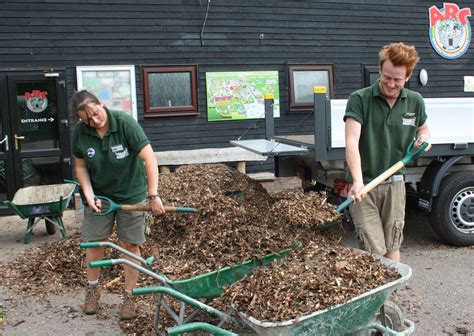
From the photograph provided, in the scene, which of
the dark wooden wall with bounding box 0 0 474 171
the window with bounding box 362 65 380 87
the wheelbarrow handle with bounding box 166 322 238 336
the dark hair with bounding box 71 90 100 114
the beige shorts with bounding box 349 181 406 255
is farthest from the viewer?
the window with bounding box 362 65 380 87

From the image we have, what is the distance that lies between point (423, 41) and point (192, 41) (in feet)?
17.5

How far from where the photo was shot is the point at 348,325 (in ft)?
9.23

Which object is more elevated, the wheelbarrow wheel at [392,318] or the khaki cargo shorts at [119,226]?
the khaki cargo shorts at [119,226]

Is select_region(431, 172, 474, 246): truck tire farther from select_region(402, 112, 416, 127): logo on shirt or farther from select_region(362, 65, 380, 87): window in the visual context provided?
select_region(362, 65, 380, 87): window

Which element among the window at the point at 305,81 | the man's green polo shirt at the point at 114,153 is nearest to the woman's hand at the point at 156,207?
the man's green polo shirt at the point at 114,153

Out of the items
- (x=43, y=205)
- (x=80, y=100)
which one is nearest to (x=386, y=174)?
(x=80, y=100)

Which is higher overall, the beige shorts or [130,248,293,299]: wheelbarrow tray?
the beige shorts

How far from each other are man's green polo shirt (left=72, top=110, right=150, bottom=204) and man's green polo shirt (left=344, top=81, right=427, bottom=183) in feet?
5.23

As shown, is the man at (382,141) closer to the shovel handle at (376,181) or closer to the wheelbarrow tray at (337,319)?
the shovel handle at (376,181)

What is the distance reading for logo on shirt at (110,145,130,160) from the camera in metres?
3.90

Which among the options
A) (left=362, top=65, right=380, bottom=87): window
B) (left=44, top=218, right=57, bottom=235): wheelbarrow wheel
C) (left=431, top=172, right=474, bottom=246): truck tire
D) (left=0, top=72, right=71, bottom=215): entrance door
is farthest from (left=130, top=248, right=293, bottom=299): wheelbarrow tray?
(left=362, top=65, right=380, bottom=87): window

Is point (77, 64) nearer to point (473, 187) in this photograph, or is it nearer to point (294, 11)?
point (294, 11)

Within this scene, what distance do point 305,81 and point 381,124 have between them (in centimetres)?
728

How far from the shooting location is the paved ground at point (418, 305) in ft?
13.2
